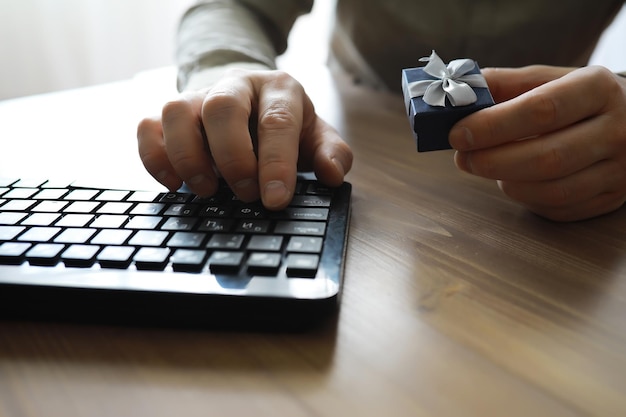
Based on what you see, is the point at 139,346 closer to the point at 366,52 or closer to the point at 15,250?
the point at 15,250

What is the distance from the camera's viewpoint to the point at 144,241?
32 cm

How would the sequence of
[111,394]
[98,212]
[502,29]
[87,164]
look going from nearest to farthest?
[111,394], [98,212], [87,164], [502,29]

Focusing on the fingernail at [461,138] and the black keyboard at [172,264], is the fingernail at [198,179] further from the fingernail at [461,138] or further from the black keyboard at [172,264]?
the fingernail at [461,138]

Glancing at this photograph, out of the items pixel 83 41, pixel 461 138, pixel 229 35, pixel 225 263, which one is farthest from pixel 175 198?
pixel 83 41

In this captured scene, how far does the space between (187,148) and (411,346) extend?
24 cm

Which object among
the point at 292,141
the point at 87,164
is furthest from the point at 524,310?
the point at 87,164

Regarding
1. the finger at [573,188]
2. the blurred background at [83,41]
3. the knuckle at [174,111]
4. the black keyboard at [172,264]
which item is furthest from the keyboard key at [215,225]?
the blurred background at [83,41]

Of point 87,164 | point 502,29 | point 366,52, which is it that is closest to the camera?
point 87,164

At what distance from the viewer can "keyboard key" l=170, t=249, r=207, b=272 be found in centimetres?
29

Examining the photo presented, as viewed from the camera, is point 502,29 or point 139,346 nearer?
point 139,346

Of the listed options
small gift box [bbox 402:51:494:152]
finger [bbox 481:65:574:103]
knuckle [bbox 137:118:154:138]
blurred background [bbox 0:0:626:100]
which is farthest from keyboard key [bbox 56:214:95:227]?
blurred background [bbox 0:0:626:100]

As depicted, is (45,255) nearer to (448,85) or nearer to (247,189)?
(247,189)

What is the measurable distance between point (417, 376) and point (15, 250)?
10.0 inches

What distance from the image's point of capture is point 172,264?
30 centimetres
